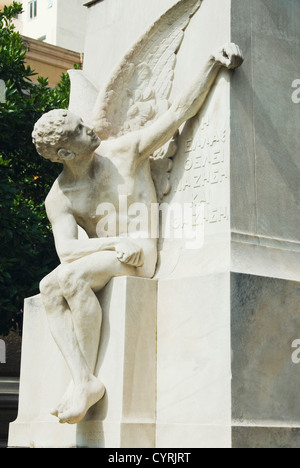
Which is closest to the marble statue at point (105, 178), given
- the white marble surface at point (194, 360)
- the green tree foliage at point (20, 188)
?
the white marble surface at point (194, 360)

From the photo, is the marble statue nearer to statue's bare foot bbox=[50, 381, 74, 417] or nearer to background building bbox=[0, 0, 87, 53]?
statue's bare foot bbox=[50, 381, 74, 417]

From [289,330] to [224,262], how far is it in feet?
2.38

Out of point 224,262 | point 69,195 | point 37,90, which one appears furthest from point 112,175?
point 37,90

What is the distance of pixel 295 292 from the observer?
6.74m

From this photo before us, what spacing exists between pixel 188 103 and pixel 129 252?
4.21 ft

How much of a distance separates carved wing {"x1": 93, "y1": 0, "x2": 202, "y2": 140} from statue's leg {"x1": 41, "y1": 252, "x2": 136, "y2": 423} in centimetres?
134

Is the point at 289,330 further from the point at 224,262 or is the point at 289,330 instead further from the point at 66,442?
the point at 66,442

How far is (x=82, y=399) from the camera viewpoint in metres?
6.53

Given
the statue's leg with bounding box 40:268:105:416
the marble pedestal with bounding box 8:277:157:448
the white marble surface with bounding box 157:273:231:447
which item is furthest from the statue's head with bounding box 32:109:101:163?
the white marble surface with bounding box 157:273:231:447

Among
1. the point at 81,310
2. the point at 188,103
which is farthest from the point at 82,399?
the point at 188,103

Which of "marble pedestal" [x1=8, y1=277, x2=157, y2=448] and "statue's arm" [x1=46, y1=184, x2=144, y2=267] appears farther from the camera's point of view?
"statue's arm" [x1=46, y1=184, x2=144, y2=267]

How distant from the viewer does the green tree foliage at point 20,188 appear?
43.3 ft

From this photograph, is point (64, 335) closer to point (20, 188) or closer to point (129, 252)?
point (129, 252)

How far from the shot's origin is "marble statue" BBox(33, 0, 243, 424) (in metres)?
6.79
